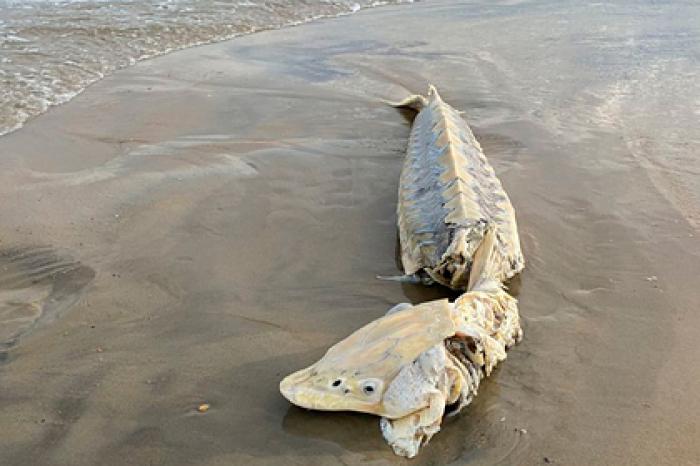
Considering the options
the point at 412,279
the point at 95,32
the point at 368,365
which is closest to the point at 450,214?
the point at 412,279

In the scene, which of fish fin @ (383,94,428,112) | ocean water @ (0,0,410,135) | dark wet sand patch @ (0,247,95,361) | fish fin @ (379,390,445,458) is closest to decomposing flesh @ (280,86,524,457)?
fish fin @ (379,390,445,458)

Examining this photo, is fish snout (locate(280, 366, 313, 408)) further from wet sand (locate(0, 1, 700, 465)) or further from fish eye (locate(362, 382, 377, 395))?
fish eye (locate(362, 382, 377, 395))

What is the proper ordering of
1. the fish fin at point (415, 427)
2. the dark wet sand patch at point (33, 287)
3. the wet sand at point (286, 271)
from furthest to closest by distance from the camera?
the dark wet sand patch at point (33, 287) < the wet sand at point (286, 271) < the fish fin at point (415, 427)

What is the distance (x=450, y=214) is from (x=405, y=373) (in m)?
1.40

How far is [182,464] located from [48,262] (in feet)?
6.54

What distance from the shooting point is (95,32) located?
30.5 feet

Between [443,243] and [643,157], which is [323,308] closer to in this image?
[443,243]

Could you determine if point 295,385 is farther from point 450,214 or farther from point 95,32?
point 95,32

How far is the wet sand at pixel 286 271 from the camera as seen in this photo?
9.86 feet

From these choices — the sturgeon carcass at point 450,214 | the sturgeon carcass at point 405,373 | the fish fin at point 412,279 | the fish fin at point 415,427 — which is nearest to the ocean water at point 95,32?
the sturgeon carcass at point 450,214

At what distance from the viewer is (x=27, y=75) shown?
771 centimetres

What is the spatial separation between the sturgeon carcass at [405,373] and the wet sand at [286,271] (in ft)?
0.31

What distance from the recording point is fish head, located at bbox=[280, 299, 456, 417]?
292 centimetres

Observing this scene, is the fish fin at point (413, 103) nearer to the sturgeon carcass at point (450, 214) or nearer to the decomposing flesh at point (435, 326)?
the sturgeon carcass at point (450, 214)
